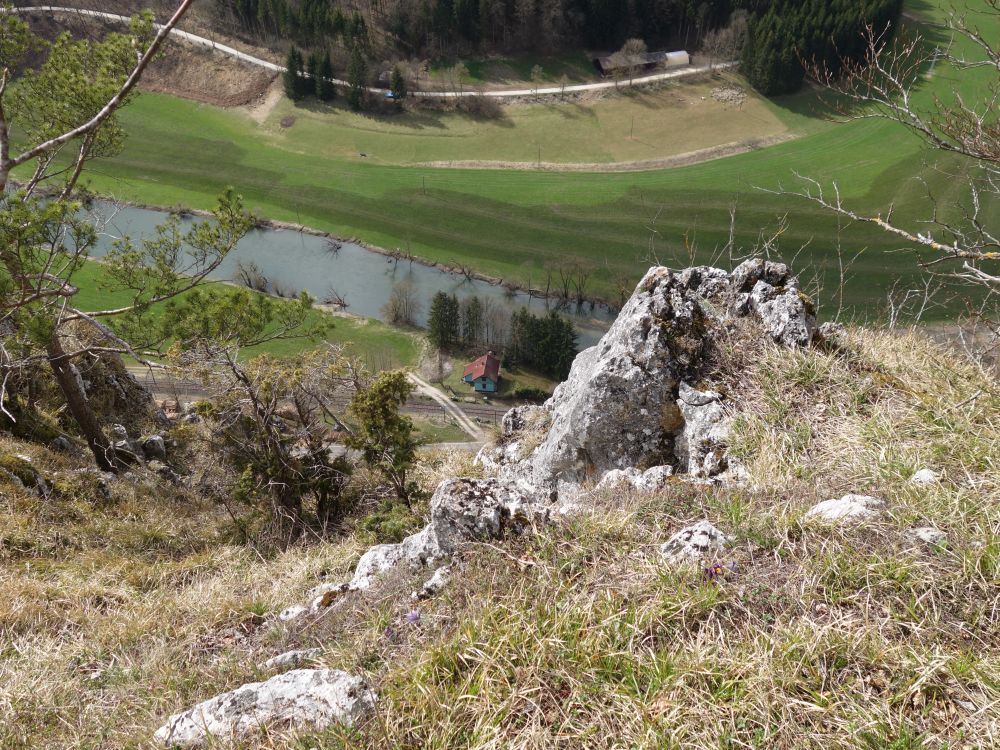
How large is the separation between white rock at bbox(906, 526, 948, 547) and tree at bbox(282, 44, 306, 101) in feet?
317

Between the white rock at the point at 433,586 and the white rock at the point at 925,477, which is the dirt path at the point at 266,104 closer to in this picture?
the white rock at the point at 433,586

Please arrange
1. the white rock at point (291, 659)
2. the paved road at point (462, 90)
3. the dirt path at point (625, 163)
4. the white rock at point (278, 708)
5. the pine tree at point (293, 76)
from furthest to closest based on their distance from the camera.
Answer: the paved road at point (462, 90) < the pine tree at point (293, 76) < the dirt path at point (625, 163) < the white rock at point (291, 659) < the white rock at point (278, 708)

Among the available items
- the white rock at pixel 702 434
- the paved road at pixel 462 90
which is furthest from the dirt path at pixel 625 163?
the white rock at pixel 702 434

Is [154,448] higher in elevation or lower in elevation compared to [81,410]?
lower

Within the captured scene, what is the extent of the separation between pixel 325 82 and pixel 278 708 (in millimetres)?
95382

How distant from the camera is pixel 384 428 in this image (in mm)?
13414

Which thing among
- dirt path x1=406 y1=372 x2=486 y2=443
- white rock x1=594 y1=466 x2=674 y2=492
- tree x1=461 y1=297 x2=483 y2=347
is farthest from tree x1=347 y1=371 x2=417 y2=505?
tree x1=461 y1=297 x2=483 y2=347

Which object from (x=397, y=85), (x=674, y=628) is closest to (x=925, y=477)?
(x=674, y=628)

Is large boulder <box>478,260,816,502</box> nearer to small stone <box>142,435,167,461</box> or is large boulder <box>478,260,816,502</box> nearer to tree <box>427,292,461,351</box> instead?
small stone <box>142,435,167,461</box>

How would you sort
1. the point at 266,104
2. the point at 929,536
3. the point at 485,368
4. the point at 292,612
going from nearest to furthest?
the point at 929,536, the point at 292,612, the point at 485,368, the point at 266,104

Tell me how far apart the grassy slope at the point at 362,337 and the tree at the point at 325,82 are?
4114 centimetres

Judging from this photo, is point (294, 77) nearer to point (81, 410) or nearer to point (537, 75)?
point (537, 75)

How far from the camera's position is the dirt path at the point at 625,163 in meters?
76.2

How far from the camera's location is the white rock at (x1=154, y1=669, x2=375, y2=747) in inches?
168
